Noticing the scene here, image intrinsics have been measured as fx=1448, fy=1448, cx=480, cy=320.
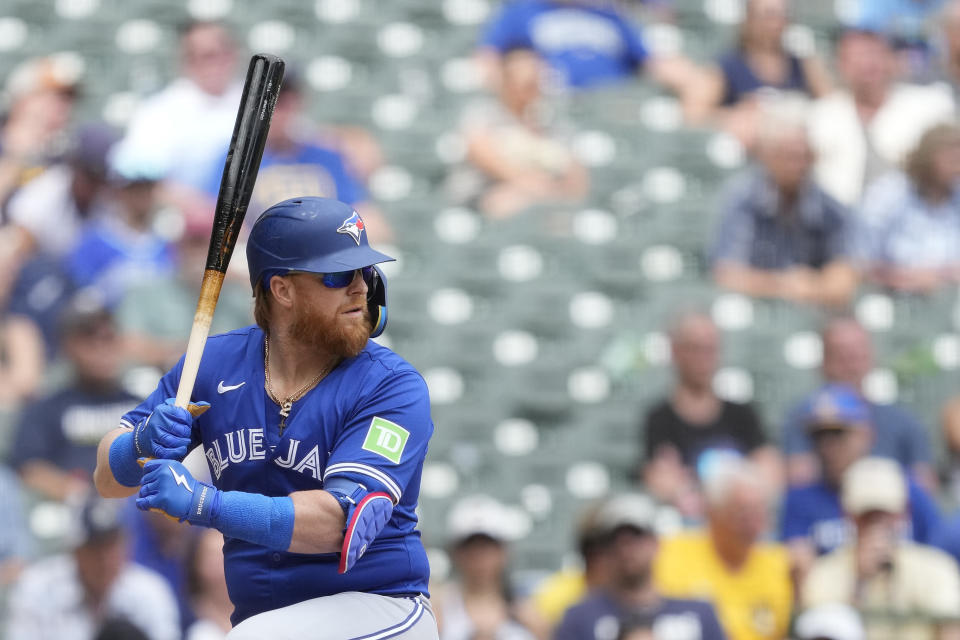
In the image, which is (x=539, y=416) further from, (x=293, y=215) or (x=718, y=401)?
(x=293, y=215)

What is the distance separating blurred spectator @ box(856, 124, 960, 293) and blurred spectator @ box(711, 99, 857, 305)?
194 millimetres

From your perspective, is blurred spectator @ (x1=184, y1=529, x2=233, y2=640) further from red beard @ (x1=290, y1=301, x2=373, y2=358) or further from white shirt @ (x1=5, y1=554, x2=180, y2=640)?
red beard @ (x1=290, y1=301, x2=373, y2=358)

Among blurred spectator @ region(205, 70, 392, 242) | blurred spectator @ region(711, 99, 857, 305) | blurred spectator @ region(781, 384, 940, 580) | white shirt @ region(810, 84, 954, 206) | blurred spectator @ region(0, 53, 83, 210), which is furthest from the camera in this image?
white shirt @ region(810, 84, 954, 206)

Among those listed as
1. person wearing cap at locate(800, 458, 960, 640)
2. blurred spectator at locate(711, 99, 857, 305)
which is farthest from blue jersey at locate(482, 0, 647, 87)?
person wearing cap at locate(800, 458, 960, 640)

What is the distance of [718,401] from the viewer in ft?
21.1

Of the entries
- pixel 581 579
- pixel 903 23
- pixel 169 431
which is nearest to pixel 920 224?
pixel 903 23

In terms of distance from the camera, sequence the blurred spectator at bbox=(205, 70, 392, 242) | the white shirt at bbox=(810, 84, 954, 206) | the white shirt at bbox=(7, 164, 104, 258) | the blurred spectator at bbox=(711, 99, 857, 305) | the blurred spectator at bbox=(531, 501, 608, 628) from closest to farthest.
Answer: the blurred spectator at bbox=(531, 501, 608, 628)
the white shirt at bbox=(7, 164, 104, 258)
the blurred spectator at bbox=(205, 70, 392, 242)
the blurred spectator at bbox=(711, 99, 857, 305)
the white shirt at bbox=(810, 84, 954, 206)

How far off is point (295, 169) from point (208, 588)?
7.72 ft

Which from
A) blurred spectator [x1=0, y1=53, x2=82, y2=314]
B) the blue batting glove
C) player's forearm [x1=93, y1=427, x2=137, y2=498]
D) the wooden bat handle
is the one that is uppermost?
the wooden bat handle

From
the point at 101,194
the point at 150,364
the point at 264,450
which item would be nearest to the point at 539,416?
the point at 150,364

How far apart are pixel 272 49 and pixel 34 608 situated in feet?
13.1

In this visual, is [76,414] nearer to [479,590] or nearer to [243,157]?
[479,590]

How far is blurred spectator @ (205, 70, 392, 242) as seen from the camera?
6.91 meters

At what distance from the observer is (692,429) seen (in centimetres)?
629
